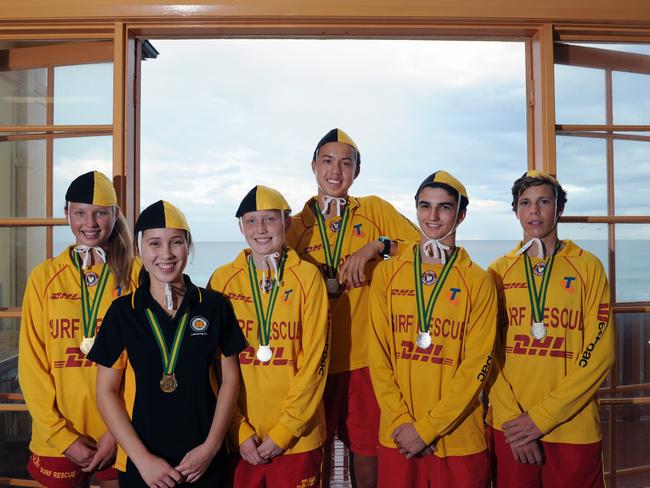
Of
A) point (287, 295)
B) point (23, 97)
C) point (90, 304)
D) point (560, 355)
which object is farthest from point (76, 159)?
point (560, 355)

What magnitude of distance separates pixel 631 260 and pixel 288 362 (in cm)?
223

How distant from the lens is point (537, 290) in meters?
2.47

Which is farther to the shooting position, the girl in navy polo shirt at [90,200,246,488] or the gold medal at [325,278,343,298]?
the gold medal at [325,278,343,298]

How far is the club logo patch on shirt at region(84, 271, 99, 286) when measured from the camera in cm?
241

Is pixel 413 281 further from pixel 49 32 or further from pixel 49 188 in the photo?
pixel 49 32

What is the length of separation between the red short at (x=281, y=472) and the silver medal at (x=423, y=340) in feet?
2.13

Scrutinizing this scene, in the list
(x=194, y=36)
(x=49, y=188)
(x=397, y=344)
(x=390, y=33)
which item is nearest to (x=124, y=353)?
(x=397, y=344)

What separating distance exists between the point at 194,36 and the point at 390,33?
114 cm

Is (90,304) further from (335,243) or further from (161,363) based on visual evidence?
(335,243)

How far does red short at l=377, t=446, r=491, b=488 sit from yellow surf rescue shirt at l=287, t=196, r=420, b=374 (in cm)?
50

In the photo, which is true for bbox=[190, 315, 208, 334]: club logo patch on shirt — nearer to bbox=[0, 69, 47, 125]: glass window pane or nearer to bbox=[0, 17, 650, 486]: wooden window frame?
bbox=[0, 17, 650, 486]: wooden window frame

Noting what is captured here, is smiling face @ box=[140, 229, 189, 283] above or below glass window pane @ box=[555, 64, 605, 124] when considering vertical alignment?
below

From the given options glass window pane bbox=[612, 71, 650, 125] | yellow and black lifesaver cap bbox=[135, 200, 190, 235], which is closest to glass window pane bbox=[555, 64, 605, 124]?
glass window pane bbox=[612, 71, 650, 125]

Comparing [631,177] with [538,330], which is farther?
[631,177]
